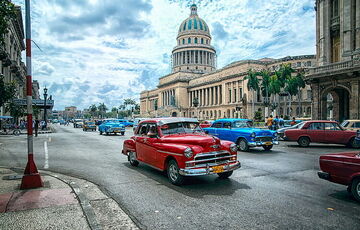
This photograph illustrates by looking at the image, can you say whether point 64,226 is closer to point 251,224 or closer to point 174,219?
point 174,219

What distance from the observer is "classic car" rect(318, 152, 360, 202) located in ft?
17.8

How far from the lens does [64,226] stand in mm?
4375

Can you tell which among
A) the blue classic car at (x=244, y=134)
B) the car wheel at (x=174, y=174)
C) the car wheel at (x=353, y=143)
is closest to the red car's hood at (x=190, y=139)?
the car wheel at (x=174, y=174)

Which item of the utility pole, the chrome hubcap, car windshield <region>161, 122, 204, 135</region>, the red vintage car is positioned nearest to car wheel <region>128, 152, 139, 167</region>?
car windshield <region>161, 122, 204, 135</region>

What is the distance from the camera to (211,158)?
22.1ft

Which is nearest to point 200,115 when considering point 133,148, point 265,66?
point 265,66

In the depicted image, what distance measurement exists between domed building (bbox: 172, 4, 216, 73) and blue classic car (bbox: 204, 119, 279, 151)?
307ft

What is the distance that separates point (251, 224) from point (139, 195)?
2746 mm

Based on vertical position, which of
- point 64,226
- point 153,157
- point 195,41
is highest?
point 195,41

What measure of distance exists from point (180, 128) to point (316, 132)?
36.3 feet

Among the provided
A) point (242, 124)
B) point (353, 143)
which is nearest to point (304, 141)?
point (353, 143)

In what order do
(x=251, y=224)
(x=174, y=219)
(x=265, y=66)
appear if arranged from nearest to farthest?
(x=251, y=224) → (x=174, y=219) → (x=265, y=66)

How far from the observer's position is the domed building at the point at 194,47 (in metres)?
108

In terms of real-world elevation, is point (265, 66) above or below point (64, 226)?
above
